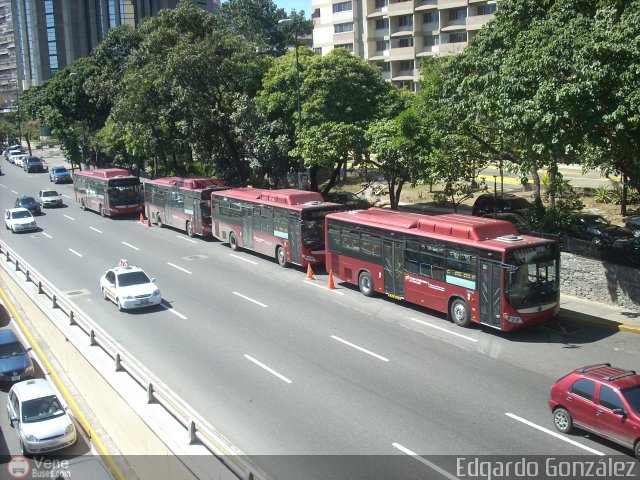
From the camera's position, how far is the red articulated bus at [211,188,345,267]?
28156 millimetres

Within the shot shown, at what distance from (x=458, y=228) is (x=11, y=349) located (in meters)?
14.4

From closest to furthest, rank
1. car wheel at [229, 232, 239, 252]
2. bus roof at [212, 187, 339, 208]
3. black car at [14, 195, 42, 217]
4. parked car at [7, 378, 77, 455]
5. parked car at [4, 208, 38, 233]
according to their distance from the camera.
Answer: parked car at [7, 378, 77, 455], bus roof at [212, 187, 339, 208], car wheel at [229, 232, 239, 252], parked car at [4, 208, 38, 233], black car at [14, 195, 42, 217]

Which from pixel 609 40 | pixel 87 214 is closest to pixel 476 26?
pixel 87 214

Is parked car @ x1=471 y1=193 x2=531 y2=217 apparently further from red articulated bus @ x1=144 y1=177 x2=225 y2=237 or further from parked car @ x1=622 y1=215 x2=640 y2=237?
red articulated bus @ x1=144 y1=177 x2=225 y2=237

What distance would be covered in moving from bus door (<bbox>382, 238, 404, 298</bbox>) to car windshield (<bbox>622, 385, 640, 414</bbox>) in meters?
10.8

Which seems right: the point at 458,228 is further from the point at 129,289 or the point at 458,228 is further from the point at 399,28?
the point at 399,28

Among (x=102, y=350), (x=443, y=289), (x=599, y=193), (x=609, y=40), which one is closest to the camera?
(x=102, y=350)

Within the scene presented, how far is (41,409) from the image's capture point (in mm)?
16188

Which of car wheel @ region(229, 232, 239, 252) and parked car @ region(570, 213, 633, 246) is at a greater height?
parked car @ region(570, 213, 633, 246)

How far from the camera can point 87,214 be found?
160ft

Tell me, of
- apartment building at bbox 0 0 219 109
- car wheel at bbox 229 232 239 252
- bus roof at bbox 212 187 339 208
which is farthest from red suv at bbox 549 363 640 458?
apartment building at bbox 0 0 219 109

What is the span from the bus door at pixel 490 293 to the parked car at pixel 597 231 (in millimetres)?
7048

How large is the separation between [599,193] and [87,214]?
34710mm

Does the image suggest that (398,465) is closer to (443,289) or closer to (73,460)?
(73,460)
